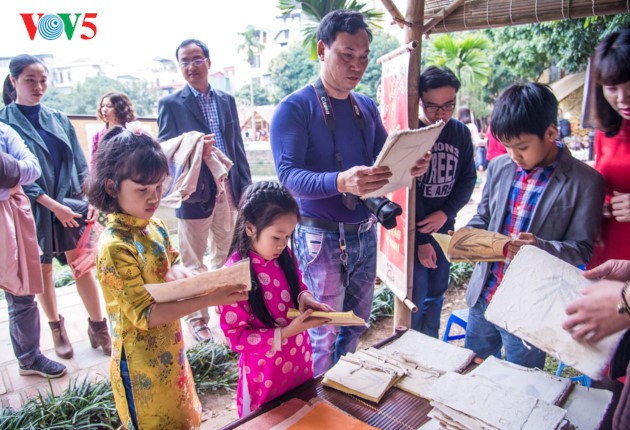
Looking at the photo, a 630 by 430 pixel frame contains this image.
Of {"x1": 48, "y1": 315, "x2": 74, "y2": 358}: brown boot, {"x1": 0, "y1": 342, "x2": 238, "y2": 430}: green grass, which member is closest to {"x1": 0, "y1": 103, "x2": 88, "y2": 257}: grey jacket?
{"x1": 48, "y1": 315, "x2": 74, "y2": 358}: brown boot

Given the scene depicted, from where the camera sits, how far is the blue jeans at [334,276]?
187 cm

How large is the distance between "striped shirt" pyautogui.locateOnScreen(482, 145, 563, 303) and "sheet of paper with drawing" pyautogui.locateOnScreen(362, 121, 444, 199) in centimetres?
39

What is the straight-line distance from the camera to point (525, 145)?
1589 mm

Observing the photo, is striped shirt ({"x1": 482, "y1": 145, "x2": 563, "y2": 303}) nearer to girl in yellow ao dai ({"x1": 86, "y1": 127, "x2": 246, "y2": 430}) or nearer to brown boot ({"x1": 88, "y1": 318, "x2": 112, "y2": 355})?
girl in yellow ao dai ({"x1": 86, "y1": 127, "x2": 246, "y2": 430})

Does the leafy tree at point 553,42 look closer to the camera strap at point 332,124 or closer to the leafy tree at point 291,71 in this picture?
the camera strap at point 332,124

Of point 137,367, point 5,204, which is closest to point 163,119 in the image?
point 5,204

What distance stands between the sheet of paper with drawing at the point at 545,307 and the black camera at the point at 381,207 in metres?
0.60

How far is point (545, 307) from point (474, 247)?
35cm

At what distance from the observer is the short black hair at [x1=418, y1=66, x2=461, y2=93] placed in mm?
2176

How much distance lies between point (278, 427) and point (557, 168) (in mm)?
1350

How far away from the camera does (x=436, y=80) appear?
2.18 metres

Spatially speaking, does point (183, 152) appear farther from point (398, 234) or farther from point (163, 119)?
point (398, 234)

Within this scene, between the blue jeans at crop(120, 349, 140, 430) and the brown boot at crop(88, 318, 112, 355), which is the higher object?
the blue jeans at crop(120, 349, 140, 430)

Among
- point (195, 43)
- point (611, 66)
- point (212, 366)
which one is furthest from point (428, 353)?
point (195, 43)
